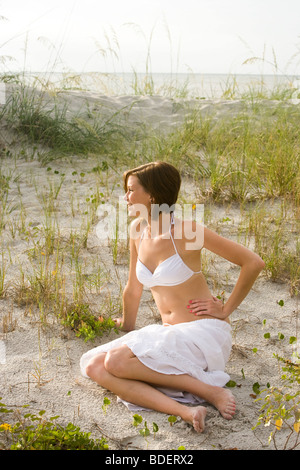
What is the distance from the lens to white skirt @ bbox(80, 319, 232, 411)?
8.98 feet

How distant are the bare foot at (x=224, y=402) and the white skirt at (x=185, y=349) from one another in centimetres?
11

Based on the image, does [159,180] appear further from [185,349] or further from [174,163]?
[174,163]

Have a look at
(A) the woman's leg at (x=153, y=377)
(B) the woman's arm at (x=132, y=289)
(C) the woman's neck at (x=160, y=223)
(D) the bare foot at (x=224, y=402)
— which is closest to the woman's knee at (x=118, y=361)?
(A) the woman's leg at (x=153, y=377)

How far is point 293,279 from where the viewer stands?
12.9 ft

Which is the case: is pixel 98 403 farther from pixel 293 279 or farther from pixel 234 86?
pixel 234 86

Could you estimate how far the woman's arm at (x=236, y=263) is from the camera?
2.81 meters

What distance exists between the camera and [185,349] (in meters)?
2.78

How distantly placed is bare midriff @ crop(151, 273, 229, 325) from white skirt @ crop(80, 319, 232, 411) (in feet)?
0.20

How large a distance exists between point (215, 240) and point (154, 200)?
0.38 metres

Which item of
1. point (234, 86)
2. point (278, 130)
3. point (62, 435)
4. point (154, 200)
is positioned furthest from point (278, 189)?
point (234, 86)

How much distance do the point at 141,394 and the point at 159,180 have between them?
108cm

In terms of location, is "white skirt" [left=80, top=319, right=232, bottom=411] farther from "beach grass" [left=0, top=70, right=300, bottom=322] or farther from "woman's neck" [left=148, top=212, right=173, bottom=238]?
"beach grass" [left=0, top=70, right=300, bottom=322]

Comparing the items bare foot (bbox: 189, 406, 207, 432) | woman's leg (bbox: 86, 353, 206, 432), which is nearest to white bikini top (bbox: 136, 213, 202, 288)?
woman's leg (bbox: 86, 353, 206, 432)

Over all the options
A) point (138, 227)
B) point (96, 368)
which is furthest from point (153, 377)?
point (138, 227)
